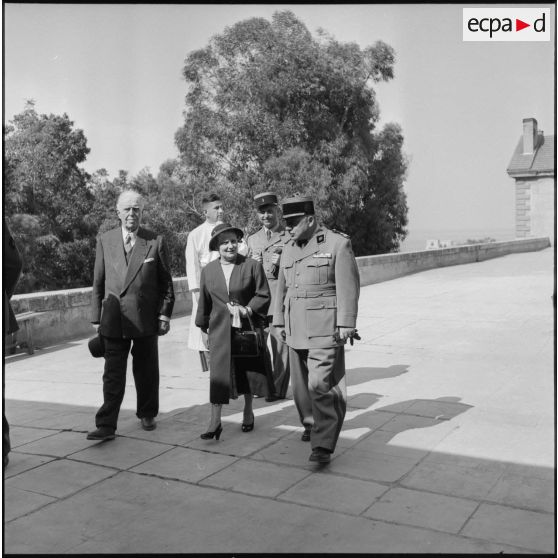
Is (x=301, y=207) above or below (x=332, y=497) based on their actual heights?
above

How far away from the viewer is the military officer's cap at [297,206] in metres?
4.68

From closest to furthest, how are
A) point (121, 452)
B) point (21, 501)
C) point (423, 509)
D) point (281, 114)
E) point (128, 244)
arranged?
point (423, 509) → point (21, 501) → point (121, 452) → point (128, 244) → point (281, 114)

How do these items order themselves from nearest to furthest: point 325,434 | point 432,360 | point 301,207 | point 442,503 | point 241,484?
point 442,503 → point 241,484 → point 325,434 → point 301,207 → point 432,360

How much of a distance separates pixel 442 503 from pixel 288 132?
98.3ft

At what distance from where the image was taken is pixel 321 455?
172 inches

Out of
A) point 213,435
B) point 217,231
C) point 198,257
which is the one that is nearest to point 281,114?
point 198,257

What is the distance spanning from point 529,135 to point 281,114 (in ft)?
52.3

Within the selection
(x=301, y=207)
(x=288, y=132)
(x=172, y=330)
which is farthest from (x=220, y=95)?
(x=301, y=207)

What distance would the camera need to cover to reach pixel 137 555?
10.6ft

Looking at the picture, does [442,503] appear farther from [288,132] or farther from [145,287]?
[288,132]

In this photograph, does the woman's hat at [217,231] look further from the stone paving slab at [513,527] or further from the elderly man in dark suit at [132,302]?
the stone paving slab at [513,527]

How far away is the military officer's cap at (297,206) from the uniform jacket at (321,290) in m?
0.17

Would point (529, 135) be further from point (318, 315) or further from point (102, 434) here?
point (102, 434)

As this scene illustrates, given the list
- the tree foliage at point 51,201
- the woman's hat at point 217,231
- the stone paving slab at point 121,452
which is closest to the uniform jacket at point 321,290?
the woman's hat at point 217,231
